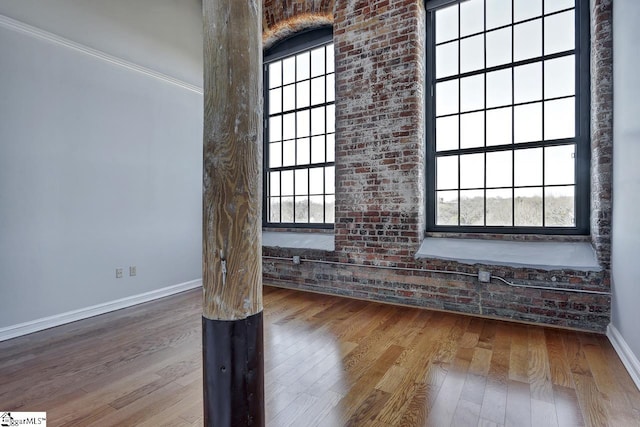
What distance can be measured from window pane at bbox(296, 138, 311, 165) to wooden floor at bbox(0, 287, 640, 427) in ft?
7.29

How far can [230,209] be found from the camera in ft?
3.77

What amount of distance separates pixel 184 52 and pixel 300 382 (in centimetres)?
402

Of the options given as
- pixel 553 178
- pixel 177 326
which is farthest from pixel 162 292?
pixel 553 178

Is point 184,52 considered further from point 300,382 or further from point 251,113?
point 300,382

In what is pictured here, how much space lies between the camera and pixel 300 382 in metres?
1.97

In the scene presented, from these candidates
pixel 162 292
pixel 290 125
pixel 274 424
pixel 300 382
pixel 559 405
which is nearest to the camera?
pixel 274 424

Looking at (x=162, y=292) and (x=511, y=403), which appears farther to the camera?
(x=162, y=292)

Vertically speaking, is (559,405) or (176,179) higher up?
(176,179)

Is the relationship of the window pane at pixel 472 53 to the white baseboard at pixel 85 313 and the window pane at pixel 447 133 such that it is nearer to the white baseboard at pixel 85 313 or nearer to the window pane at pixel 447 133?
the window pane at pixel 447 133

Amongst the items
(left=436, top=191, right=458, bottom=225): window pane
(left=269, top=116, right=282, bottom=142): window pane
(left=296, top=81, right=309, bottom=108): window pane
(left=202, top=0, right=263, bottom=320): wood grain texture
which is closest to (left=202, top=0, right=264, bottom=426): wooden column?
(left=202, top=0, right=263, bottom=320): wood grain texture

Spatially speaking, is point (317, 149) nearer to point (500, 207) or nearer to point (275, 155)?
point (275, 155)

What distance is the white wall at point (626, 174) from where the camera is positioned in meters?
1.99

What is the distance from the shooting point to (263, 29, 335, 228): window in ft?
14.1

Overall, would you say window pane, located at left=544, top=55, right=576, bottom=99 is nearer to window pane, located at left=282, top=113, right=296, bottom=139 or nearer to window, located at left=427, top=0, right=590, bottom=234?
window, located at left=427, top=0, right=590, bottom=234
